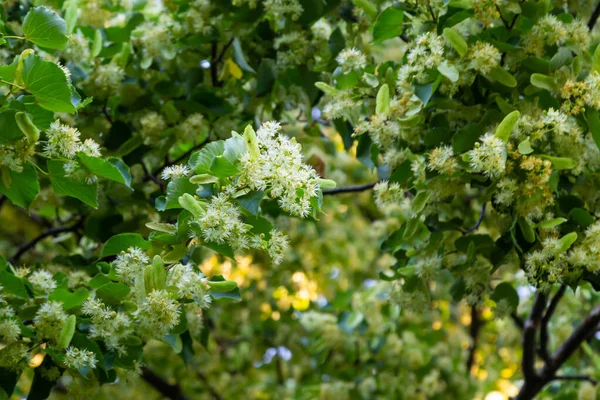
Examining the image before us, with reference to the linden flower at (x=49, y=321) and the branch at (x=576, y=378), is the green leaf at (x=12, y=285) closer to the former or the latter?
the linden flower at (x=49, y=321)

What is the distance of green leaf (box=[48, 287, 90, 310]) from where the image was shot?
7.00 feet

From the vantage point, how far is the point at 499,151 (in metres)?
2.01

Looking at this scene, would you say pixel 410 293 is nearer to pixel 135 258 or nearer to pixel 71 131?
pixel 135 258

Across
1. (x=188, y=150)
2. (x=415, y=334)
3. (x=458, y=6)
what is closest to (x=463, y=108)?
(x=458, y=6)

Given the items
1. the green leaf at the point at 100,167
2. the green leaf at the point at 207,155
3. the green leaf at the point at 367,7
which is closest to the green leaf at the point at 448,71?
the green leaf at the point at 367,7

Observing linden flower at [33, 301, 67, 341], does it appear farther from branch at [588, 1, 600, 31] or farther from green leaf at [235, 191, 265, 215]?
branch at [588, 1, 600, 31]

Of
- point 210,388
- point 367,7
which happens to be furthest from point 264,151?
point 210,388

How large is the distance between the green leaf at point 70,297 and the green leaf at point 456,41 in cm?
124

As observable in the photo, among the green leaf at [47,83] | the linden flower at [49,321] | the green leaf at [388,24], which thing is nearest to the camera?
the green leaf at [47,83]

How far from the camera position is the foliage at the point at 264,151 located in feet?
6.21

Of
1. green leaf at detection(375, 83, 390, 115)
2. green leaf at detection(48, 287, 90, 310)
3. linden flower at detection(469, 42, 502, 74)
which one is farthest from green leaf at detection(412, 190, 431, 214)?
green leaf at detection(48, 287, 90, 310)

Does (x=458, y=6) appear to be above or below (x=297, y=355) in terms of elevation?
above

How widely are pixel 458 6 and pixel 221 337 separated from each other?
3603 millimetres

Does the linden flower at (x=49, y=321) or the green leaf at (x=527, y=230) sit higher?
the green leaf at (x=527, y=230)
